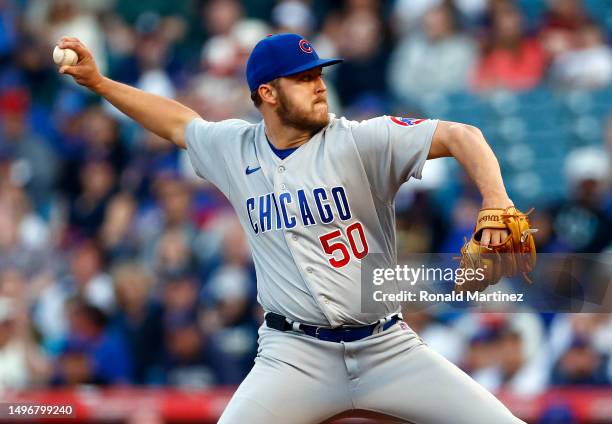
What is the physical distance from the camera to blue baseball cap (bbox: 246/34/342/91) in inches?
173

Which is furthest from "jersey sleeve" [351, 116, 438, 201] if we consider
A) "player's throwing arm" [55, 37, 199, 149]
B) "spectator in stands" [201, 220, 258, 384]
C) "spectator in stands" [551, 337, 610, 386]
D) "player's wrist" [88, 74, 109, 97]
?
"spectator in stands" [201, 220, 258, 384]

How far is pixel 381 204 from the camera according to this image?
4336mm

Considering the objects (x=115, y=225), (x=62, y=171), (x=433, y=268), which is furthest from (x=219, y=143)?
(x=62, y=171)

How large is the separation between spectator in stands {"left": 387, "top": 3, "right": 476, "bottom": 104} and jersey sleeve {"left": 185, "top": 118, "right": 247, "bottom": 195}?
5387 mm

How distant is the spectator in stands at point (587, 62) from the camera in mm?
9445

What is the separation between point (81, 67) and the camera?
475 cm

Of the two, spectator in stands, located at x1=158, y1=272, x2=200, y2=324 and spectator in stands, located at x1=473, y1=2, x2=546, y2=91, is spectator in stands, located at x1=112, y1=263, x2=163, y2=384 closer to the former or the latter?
spectator in stands, located at x1=158, y1=272, x2=200, y2=324

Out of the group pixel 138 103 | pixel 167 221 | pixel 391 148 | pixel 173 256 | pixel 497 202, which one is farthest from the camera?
pixel 167 221

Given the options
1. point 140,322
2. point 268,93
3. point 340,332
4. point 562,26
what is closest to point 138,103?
point 268,93

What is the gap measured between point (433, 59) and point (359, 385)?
6242 mm

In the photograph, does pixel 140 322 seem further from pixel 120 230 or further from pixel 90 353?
pixel 120 230

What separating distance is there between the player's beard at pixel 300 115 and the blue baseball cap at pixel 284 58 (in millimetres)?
91

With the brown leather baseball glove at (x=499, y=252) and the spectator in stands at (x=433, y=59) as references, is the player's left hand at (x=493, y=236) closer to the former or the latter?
the brown leather baseball glove at (x=499, y=252)

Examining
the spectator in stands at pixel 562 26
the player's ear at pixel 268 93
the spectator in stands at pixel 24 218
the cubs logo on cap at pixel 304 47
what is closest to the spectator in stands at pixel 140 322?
the spectator in stands at pixel 24 218
